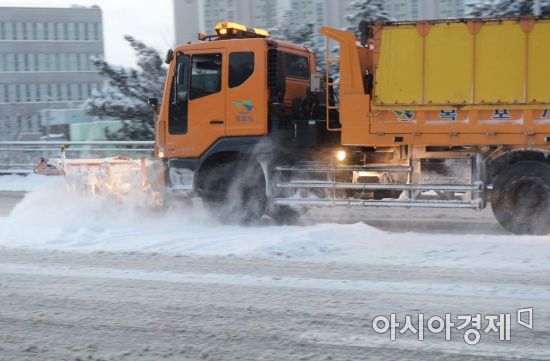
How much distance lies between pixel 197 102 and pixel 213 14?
28172mm

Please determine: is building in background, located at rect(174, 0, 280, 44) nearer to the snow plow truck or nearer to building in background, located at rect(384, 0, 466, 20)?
building in background, located at rect(384, 0, 466, 20)

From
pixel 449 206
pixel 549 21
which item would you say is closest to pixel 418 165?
pixel 449 206

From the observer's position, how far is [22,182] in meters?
18.9

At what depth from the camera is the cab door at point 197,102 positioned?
34.3 feet

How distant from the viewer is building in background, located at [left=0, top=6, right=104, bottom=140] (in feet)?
274

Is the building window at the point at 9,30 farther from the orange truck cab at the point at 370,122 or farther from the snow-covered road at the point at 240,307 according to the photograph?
the snow-covered road at the point at 240,307

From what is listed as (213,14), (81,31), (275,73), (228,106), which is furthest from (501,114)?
(81,31)

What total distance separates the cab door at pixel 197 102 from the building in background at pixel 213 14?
81.1ft

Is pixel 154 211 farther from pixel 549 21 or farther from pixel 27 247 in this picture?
pixel 549 21

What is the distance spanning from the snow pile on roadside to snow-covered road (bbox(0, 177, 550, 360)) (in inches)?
296

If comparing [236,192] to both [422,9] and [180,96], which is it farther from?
[422,9]

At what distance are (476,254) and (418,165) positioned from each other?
7.14ft

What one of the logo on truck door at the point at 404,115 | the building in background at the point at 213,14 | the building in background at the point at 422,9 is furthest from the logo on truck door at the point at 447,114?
the building in background at the point at 213,14

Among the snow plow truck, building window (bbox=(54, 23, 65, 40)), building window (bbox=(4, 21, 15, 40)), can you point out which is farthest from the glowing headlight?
building window (bbox=(54, 23, 65, 40))
